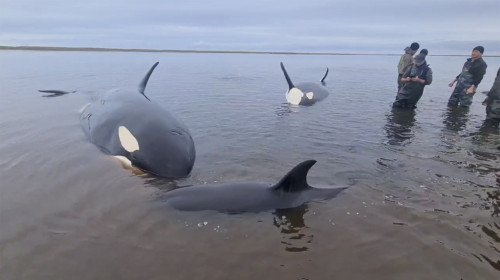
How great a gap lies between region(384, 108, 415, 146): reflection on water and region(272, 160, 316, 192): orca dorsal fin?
5.34 m

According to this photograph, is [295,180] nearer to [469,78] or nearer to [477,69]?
[477,69]

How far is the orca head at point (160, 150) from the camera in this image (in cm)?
745

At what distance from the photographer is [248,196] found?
6227mm

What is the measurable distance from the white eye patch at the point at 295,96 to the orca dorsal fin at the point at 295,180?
38.1 ft

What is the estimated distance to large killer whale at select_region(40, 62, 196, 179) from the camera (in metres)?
7.53

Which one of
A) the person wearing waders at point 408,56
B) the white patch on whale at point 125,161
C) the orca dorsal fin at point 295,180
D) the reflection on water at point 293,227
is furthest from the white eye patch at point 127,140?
the person wearing waders at point 408,56

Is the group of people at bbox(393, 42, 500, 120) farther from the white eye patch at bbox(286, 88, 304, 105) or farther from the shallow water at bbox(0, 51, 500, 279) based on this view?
the white eye patch at bbox(286, 88, 304, 105)

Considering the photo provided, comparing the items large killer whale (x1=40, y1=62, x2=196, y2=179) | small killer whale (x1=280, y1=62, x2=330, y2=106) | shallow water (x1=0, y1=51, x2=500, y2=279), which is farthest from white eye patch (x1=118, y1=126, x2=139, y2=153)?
small killer whale (x1=280, y1=62, x2=330, y2=106)

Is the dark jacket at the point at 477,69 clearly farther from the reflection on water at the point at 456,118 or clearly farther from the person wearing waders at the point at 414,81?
the person wearing waders at the point at 414,81

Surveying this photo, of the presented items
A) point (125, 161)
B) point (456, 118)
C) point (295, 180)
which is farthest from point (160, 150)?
point (456, 118)

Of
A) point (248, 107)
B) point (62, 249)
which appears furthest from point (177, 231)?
point (248, 107)

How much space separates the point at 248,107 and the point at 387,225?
11.6m

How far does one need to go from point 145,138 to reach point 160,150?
21.7 inches

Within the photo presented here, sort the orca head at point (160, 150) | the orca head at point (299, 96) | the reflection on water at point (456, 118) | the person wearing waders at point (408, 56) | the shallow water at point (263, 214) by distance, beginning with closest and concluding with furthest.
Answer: the shallow water at point (263, 214)
the orca head at point (160, 150)
the reflection on water at point (456, 118)
the person wearing waders at point (408, 56)
the orca head at point (299, 96)
